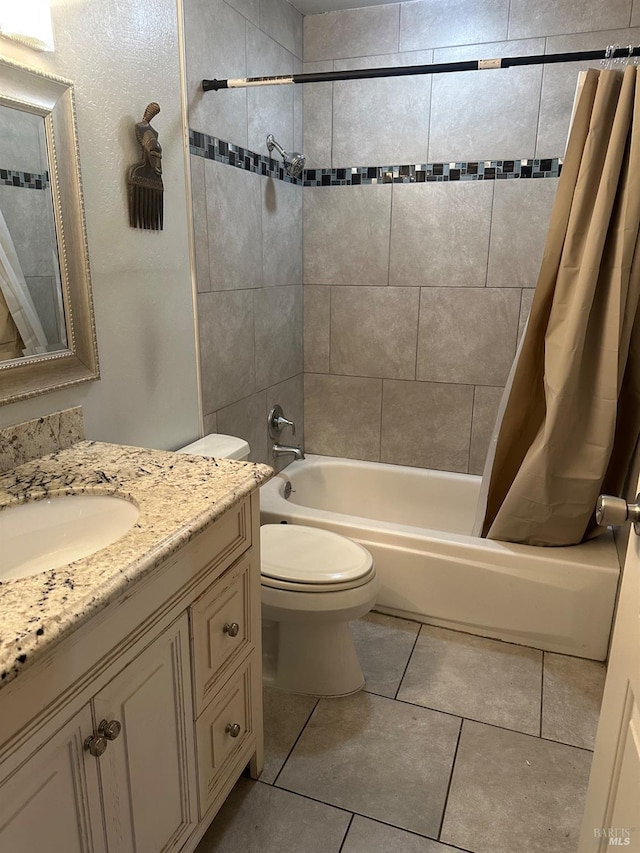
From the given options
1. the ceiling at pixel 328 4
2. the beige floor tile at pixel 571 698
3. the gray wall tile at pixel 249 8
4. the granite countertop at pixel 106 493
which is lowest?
the beige floor tile at pixel 571 698

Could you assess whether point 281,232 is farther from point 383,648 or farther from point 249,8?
point 383,648

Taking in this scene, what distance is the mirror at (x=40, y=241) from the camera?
4.54 ft

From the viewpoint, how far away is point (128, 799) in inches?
43.0

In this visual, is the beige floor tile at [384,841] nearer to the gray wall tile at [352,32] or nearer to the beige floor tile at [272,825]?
the beige floor tile at [272,825]

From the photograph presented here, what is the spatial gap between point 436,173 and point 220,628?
7.04 ft

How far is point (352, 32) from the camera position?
2.66 metres

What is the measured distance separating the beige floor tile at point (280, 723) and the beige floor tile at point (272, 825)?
81 millimetres

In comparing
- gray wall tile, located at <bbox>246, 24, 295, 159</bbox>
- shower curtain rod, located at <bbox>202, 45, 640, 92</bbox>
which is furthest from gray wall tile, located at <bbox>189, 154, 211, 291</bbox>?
gray wall tile, located at <bbox>246, 24, 295, 159</bbox>

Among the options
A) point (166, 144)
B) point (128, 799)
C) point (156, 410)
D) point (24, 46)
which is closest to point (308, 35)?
point (166, 144)

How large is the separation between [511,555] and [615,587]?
0.34 metres

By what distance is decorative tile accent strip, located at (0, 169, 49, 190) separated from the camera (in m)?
1.37

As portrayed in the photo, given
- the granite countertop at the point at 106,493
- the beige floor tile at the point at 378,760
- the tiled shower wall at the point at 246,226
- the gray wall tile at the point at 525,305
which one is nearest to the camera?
the granite countertop at the point at 106,493

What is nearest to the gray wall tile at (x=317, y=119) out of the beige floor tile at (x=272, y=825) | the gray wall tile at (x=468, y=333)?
the gray wall tile at (x=468, y=333)

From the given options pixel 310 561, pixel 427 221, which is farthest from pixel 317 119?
pixel 310 561
